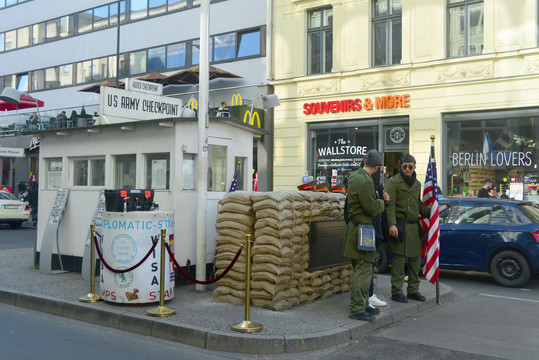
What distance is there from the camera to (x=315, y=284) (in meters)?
7.62

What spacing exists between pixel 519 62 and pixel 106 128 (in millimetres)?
13085

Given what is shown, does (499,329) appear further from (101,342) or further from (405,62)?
(405,62)

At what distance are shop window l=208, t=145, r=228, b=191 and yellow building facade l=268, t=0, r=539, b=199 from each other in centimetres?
805

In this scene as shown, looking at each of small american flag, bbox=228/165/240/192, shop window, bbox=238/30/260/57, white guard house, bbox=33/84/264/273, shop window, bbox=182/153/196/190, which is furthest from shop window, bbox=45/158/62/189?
shop window, bbox=238/30/260/57

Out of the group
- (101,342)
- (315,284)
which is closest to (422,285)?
(315,284)

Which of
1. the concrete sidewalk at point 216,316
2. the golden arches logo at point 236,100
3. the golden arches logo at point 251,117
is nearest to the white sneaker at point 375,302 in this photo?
the concrete sidewalk at point 216,316

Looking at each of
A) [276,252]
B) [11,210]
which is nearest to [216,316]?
[276,252]

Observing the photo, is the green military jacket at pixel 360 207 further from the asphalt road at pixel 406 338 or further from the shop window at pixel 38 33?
the shop window at pixel 38 33

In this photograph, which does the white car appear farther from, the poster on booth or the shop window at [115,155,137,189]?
the poster on booth

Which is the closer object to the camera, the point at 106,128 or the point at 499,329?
the point at 499,329

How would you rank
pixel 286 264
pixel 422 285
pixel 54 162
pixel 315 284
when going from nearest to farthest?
1. pixel 286 264
2. pixel 315 284
3. pixel 422 285
4. pixel 54 162

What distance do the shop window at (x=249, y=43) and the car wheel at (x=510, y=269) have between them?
52.2 ft

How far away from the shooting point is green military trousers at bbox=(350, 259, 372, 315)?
6.60 m

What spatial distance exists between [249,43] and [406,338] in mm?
19376
